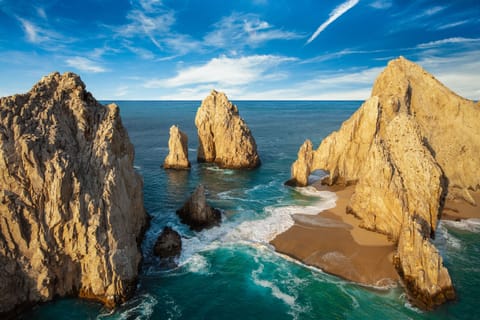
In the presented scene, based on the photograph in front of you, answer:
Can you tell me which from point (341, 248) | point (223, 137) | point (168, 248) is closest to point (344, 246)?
point (341, 248)

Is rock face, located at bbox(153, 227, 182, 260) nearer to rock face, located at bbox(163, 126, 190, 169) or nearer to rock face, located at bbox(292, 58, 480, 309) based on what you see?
rock face, located at bbox(292, 58, 480, 309)

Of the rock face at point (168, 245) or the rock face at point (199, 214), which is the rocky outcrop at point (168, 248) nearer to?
the rock face at point (168, 245)

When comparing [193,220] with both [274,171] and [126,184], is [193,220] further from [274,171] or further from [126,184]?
[274,171]

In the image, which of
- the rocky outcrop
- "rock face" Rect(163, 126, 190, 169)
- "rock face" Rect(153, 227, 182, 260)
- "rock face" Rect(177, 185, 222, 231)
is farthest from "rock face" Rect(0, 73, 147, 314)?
"rock face" Rect(163, 126, 190, 169)

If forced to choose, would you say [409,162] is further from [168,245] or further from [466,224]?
[168,245]

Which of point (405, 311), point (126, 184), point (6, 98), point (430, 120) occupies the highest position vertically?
point (6, 98)

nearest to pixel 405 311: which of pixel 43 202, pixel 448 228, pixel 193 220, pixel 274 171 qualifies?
pixel 448 228
